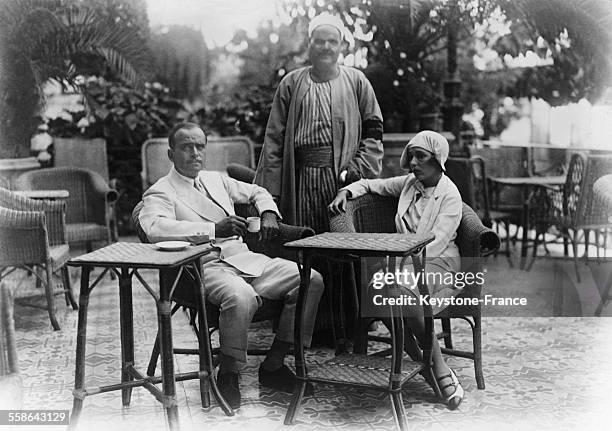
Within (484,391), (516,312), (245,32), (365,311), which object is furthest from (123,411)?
(245,32)

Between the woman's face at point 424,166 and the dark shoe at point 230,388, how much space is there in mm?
1223

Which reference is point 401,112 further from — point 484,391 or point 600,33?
point 484,391

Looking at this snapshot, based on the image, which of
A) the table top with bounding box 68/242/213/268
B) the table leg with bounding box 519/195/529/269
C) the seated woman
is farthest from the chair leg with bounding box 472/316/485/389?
the table leg with bounding box 519/195/529/269

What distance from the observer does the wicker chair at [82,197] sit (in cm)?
523

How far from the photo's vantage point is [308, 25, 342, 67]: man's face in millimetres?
3574

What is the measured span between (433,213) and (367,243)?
70 cm

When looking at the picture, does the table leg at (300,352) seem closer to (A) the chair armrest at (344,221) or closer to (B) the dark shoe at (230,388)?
(B) the dark shoe at (230,388)

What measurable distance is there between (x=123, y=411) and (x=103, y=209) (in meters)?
2.75

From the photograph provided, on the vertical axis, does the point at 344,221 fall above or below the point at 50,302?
above

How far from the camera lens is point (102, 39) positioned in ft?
20.1

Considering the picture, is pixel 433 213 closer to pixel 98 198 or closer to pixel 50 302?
pixel 50 302

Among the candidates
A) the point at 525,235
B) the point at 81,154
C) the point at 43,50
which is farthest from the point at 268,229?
the point at 81,154

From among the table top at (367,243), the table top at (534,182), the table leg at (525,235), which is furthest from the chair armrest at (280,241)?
the table top at (534,182)

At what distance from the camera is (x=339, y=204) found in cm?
347
